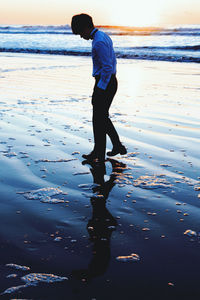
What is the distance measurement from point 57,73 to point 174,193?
1139 centimetres

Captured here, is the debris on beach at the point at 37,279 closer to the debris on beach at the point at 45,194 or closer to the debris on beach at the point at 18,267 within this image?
the debris on beach at the point at 18,267

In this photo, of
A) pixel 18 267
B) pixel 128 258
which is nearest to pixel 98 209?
pixel 128 258

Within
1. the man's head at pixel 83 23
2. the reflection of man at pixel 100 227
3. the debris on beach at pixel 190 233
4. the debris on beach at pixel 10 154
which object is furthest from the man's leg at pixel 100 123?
the debris on beach at pixel 190 233

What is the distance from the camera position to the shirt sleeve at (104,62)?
14.8ft

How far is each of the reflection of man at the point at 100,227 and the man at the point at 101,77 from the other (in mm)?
568

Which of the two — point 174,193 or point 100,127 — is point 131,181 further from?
point 100,127

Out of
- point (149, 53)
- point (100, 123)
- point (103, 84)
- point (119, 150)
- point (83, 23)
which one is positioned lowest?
point (119, 150)

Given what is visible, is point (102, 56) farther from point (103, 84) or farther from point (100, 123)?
point (100, 123)

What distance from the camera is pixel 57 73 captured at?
1436cm

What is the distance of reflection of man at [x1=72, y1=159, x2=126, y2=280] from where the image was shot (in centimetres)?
246

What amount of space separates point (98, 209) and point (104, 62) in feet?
6.60

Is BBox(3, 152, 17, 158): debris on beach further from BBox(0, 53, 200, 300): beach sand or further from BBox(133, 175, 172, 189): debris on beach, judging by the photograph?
BBox(133, 175, 172, 189): debris on beach

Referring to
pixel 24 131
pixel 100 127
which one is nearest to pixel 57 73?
pixel 24 131

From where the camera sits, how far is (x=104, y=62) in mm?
4531
